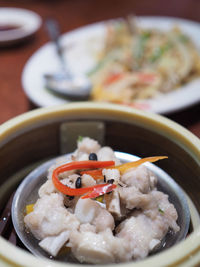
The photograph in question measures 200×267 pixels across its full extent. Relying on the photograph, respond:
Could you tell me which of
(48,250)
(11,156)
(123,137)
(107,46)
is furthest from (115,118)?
(107,46)

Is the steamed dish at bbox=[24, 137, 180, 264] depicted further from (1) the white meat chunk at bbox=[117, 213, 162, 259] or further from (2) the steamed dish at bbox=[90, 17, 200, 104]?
(2) the steamed dish at bbox=[90, 17, 200, 104]

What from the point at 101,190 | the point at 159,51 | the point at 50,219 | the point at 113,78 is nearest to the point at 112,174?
the point at 101,190

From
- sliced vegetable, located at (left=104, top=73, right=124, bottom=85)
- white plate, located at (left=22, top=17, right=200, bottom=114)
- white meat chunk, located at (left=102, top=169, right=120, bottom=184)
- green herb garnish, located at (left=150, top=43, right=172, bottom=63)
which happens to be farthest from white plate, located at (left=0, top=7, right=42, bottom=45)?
white meat chunk, located at (left=102, top=169, right=120, bottom=184)

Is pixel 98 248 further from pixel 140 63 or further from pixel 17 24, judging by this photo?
pixel 17 24

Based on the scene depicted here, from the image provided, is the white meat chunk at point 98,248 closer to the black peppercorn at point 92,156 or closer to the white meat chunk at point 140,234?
the white meat chunk at point 140,234

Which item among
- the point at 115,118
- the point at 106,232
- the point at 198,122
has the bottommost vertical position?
the point at 198,122

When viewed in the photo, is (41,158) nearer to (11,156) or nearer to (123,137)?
(11,156)

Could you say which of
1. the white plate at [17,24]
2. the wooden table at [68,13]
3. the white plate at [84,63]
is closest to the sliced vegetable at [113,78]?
the white plate at [84,63]
